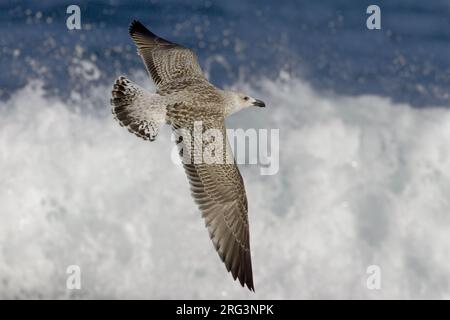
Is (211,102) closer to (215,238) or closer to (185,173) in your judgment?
(185,173)

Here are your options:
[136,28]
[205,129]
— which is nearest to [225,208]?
[205,129]

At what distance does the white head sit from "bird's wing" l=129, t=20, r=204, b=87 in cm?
48

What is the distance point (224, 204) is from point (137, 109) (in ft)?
3.52

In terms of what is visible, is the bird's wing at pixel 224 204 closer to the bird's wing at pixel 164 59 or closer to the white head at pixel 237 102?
the white head at pixel 237 102

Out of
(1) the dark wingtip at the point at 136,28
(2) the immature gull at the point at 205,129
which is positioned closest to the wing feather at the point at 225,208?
(2) the immature gull at the point at 205,129

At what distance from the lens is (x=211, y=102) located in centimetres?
758

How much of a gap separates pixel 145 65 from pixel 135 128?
1.13 metres

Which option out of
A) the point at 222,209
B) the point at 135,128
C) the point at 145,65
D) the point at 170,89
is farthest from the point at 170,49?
the point at 222,209

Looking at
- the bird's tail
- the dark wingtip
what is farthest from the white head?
the dark wingtip

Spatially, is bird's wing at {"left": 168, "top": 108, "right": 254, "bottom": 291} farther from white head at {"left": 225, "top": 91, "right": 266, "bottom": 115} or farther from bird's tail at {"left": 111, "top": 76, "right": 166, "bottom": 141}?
white head at {"left": 225, "top": 91, "right": 266, "bottom": 115}

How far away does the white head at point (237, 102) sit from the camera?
25.2 ft

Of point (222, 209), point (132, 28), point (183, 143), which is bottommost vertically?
point (222, 209)

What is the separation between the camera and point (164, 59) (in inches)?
328

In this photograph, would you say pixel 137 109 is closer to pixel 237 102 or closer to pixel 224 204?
pixel 237 102
